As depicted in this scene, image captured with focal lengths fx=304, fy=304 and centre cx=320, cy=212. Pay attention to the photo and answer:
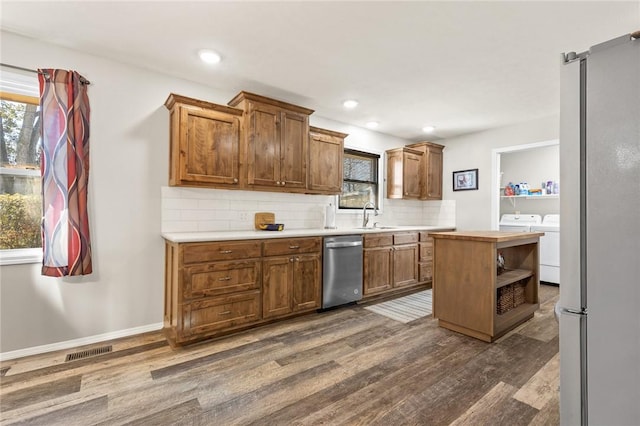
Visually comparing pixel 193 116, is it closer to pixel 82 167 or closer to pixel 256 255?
pixel 82 167

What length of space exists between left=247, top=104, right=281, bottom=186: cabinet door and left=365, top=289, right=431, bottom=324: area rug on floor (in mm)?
1922

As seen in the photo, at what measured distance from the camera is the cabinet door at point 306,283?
3.18m

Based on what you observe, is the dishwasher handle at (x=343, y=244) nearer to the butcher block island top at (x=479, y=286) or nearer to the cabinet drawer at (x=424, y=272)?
the butcher block island top at (x=479, y=286)

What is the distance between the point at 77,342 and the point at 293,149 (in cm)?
268

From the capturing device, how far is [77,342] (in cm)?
259

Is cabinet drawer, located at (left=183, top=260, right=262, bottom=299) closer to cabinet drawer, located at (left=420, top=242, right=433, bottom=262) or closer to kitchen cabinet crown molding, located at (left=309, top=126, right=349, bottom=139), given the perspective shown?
kitchen cabinet crown molding, located at (left=309, top=126, right=349, bottom=139)

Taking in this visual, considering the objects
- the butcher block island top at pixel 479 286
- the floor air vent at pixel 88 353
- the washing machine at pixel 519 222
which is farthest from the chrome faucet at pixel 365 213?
the floor air vent at pixel 88 353

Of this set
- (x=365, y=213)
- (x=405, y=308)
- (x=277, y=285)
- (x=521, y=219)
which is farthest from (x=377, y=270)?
(x=521, y=219)

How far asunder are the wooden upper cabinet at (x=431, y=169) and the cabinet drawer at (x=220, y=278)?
3378 millimetres

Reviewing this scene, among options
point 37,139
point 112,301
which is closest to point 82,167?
point 37,139

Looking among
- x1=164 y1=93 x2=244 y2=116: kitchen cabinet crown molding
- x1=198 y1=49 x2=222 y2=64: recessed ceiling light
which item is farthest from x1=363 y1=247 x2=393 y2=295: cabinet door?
x1=198 y1=49 x2=222 y2=64: recessed ceiling light

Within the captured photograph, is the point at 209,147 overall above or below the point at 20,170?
above

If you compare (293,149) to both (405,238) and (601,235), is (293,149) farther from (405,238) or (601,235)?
(601,235)

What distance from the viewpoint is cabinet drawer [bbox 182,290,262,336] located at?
255 centimetres
